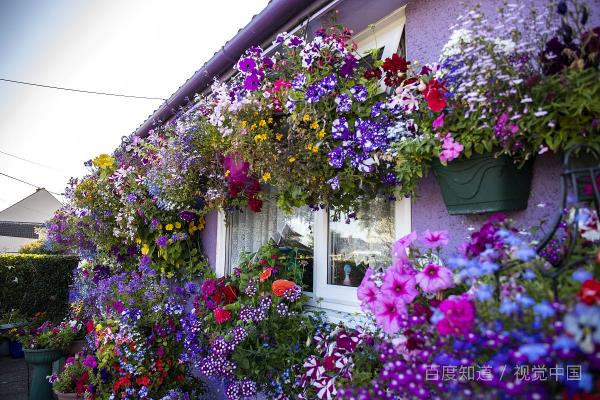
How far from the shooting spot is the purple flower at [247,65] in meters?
2.83

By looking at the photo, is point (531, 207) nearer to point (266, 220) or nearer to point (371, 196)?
point (371, 196)

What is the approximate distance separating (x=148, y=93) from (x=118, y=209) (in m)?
4.73

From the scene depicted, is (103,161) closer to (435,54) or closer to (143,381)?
(143,381)

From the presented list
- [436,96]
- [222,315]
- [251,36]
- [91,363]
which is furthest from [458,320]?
[91,363]

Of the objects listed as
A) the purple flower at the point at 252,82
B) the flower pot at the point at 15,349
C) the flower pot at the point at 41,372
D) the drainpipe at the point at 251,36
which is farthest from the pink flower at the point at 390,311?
the flower pot at the point at 15,349

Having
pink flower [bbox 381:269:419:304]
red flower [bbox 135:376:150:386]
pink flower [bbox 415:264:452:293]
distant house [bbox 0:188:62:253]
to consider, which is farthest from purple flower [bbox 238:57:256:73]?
distant house [bbox 0:188:62:253]

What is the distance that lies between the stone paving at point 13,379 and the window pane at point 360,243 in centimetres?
498

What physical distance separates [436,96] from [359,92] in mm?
634

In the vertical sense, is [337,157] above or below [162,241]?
above

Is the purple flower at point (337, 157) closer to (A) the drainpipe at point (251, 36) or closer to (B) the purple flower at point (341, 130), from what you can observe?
(B) the purple flower at point (341, 130)

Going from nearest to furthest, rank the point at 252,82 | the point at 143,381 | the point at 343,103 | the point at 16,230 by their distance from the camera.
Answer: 1. the point at 343,103
2. the point at 252,82
3. the point at 143,381
4. the point at 16,230

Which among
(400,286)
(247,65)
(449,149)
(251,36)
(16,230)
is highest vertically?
(251,36)

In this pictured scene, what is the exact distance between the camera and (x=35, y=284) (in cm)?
795

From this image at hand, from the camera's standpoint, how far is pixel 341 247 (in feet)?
9.80
